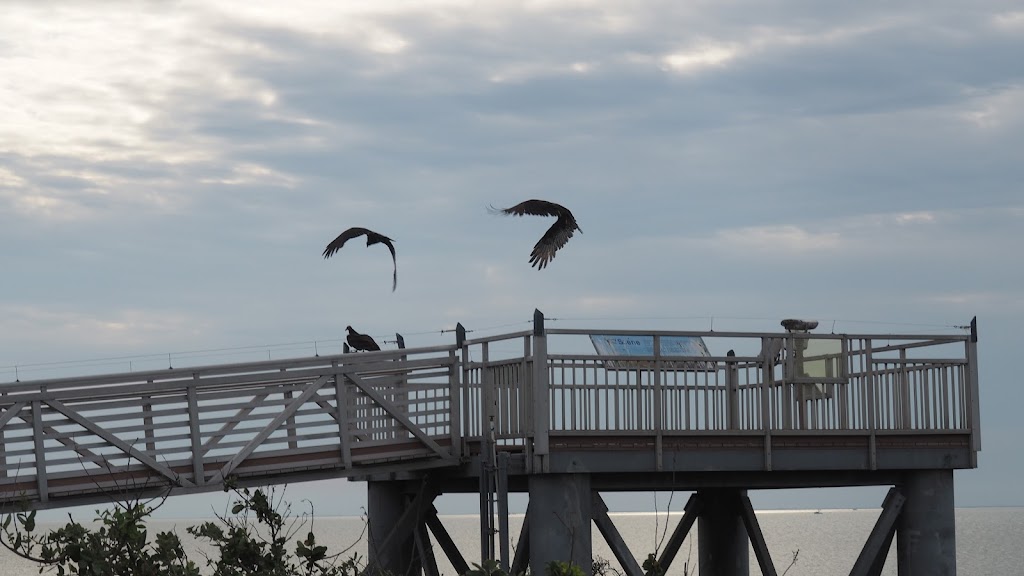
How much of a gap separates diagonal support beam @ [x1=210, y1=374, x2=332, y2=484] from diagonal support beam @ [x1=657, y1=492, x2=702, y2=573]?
256 inches

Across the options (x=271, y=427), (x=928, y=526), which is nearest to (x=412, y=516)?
(x=271, y=427)

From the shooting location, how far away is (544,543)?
722 inches

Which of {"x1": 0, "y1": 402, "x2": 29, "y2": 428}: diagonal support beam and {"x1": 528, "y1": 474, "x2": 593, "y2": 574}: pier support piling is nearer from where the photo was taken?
{"x1": 0, "y1": 402, "x2": 29, "y2": 428}: diagonal support beam

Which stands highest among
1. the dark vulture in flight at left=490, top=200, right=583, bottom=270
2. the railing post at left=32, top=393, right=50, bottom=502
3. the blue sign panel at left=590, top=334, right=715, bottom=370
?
the dark vulture in flight at left=490, top=200, right=583, bottom=270

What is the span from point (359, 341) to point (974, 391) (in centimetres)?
909

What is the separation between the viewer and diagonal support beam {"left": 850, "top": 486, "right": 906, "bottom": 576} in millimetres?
20641

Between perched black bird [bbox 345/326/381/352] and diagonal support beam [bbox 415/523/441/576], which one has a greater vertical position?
perched black bird [bbox 345/326/381/352]

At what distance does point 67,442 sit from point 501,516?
18.1ft

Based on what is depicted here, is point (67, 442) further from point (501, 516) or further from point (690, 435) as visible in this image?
point (690, 435)

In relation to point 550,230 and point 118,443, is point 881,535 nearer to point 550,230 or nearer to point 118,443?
point 550,230

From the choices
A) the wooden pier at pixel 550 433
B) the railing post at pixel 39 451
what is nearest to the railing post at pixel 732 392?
the wooden pier at pixel 550 433

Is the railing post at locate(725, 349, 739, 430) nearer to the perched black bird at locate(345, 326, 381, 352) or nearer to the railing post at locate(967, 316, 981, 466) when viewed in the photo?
the railing post at locate(967, 316, 981, 466)

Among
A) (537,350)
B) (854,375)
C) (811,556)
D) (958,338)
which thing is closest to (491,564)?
(537,350)

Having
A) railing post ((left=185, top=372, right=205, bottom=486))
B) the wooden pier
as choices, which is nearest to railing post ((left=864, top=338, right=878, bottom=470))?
the wooden pier
